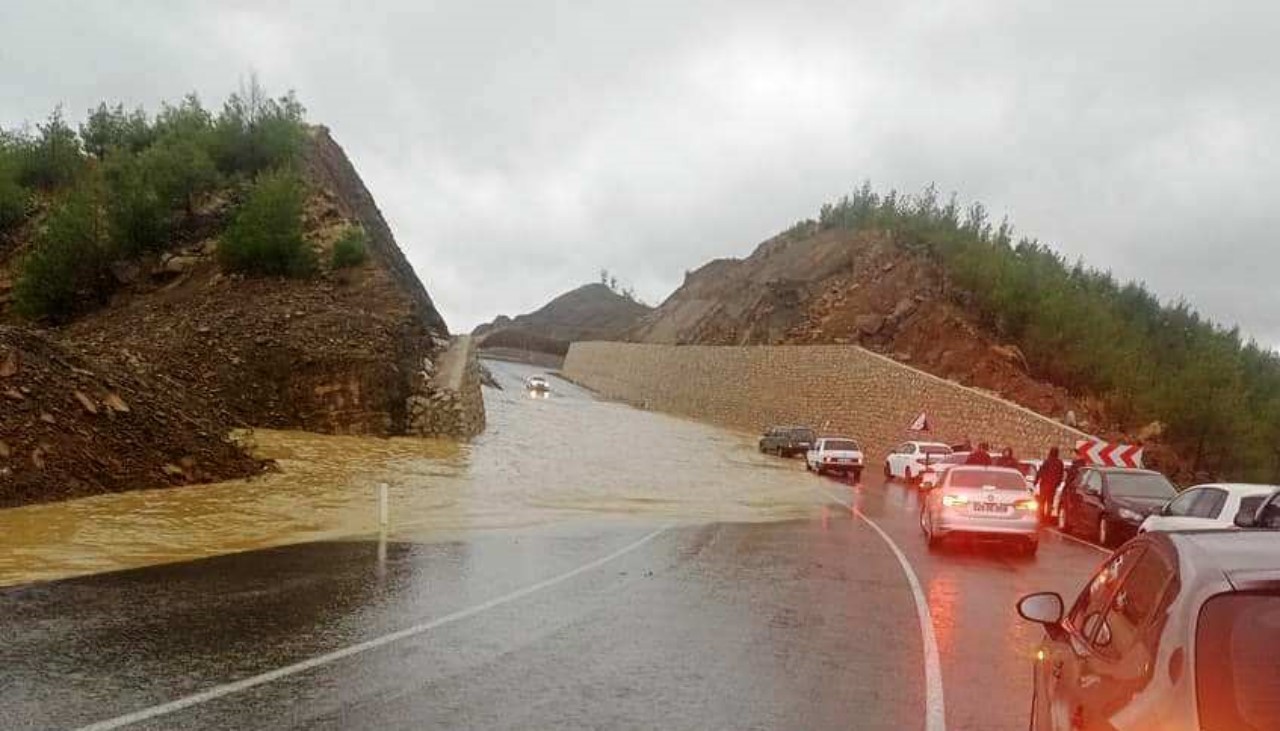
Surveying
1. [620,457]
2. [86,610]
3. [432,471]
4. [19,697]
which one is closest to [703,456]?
[620,457]

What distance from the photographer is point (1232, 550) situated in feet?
12.7

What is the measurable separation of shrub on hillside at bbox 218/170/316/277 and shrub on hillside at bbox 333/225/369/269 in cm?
132

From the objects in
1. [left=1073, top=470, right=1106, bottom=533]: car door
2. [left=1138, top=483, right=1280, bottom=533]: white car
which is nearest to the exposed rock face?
[left=1073, top=470, right=1106, bottom=533]: car door

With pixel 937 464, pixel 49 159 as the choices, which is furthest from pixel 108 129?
pixel 937 464

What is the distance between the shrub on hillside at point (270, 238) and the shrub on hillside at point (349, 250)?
52.0 inches

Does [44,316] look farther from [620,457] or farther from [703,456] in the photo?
[703,456]

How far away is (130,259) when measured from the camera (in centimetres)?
4884

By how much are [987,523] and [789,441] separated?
33.7m

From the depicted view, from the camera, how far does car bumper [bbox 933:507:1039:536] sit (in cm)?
1809

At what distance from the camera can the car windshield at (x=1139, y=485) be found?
70.0 ft

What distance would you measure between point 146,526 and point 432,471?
14.6 m

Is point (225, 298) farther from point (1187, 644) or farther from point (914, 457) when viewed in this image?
point (1187, 644)

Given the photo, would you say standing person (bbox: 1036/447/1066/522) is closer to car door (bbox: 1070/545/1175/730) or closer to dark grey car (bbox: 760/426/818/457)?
car door (bbox: 1070/545/1175/730)

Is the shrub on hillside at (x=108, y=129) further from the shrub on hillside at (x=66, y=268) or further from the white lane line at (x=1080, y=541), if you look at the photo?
the white lane line at (x=1080, y=541)
